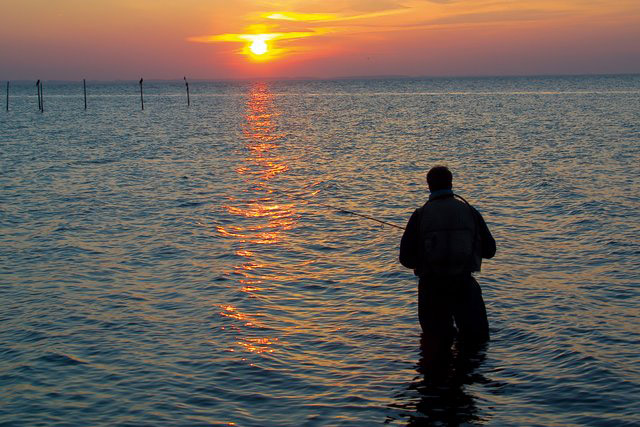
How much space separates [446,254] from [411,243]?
0.46m

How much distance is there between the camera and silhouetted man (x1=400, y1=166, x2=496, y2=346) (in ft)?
30.8

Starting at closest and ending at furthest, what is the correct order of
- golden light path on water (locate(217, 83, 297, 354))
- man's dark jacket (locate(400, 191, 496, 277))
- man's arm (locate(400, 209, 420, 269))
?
man's dark jacket (locate(400, 191, 496, 277)), man's arm (locate(400, 209, 420, 269)), golden light path on water (locate(217, 83, 297, 354))

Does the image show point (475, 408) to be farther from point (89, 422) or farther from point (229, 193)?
point (229, 193)

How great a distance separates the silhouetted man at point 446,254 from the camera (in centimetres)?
940

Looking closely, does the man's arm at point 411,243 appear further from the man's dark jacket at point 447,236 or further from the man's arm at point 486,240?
the man's arm at point 486,240

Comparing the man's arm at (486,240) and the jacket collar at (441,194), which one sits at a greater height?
the jacket collar at (441,194)

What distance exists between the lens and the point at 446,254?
31.1ft

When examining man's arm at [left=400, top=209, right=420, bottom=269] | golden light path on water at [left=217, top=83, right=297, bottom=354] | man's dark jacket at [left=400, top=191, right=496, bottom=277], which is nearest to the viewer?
man's dark jacket at [left=400, top=191, right=496, bottom=277]

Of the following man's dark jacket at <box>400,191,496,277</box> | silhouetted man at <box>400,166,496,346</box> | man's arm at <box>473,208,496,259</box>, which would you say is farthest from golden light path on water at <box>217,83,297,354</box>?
man's arm at <box>473,208,496,259</box>

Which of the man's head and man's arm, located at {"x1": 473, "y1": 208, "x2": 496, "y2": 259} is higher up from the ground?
the man's head

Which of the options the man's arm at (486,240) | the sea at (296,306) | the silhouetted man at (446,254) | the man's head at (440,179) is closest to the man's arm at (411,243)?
the silhouetted man at (446,254)

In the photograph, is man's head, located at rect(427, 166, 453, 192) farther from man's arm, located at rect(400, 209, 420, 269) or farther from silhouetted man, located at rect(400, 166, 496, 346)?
man's arm, located at rect(400, 209, 420, 269)

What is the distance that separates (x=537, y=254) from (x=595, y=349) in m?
6.89

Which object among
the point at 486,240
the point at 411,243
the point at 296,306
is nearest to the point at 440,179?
the point at 411,243
